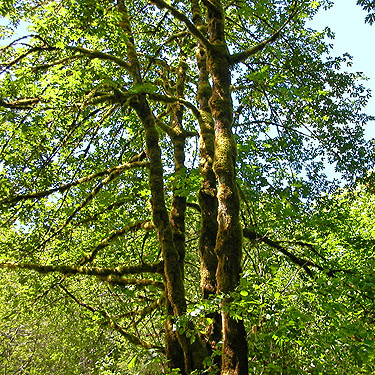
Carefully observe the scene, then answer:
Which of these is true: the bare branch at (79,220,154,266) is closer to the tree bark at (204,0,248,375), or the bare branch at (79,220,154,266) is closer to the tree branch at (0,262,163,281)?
the tree branch at (0,262,163,281)

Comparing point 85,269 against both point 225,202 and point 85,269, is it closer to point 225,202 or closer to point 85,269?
point 85,269

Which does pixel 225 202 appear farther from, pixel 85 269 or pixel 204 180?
pixel 85 269

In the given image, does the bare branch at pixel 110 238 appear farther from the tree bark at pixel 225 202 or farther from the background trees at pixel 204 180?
the tree bark at pixel 225 202

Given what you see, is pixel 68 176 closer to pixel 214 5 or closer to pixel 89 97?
pixel 89 97

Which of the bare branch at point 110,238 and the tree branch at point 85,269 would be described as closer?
the tree branch at point 85,269

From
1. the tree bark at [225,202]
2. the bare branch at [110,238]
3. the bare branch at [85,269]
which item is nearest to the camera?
the tree bark at [225,202]

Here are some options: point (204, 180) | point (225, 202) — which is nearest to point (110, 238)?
point (204, 180)

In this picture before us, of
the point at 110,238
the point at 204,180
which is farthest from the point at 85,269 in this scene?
the point at 204,180

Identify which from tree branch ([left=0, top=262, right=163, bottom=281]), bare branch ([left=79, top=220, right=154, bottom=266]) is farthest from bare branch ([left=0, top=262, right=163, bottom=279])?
bare branch ([left=79, top=220, right=154, bottom=266])

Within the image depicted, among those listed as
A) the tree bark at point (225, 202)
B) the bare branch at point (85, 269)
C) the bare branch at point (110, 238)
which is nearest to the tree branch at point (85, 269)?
the bare branch at point (85, 269)

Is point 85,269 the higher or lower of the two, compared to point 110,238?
lower

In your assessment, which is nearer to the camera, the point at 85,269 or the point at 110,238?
the point at 85,269

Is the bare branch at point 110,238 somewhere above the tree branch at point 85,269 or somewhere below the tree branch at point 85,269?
above

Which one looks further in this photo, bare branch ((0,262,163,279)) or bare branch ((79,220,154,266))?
bare branch ((79,220,154,266))
